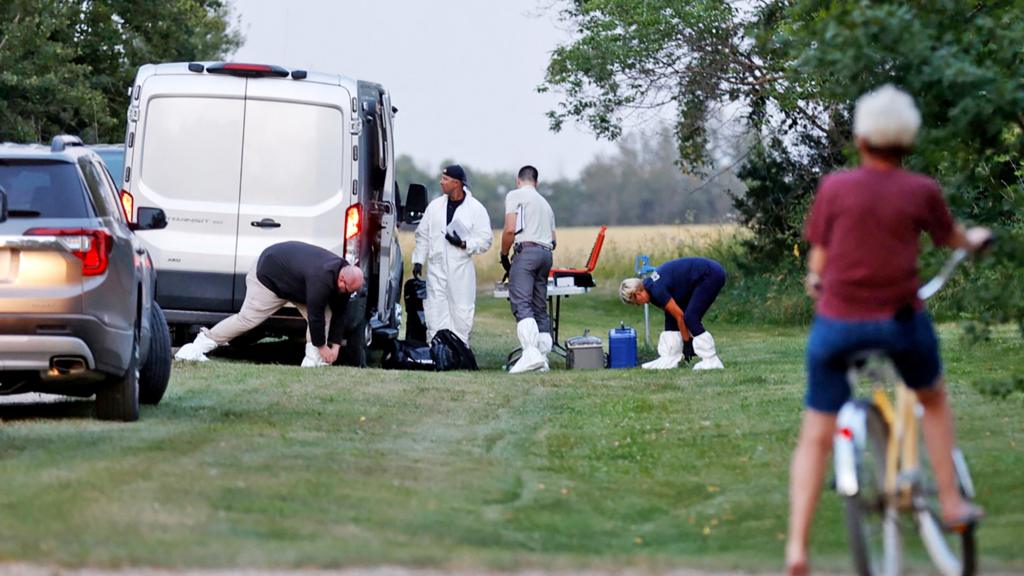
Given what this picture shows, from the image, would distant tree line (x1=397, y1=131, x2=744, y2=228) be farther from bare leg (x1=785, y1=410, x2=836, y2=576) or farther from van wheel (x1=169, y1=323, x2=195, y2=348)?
bare leg (x1=785, y1=410, x2=836, y2=576)

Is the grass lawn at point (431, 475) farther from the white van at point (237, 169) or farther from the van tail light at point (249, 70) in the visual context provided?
the van tail light at point (249, 70)

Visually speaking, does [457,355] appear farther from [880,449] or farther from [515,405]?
[880,449]

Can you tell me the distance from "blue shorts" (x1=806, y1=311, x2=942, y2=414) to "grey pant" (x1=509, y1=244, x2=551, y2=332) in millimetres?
11710

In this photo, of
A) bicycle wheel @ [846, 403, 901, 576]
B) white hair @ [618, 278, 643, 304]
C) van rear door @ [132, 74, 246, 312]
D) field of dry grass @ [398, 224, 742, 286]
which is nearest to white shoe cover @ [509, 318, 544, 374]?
white hair @ [618, 278, 643, 304]

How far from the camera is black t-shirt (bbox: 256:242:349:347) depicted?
15469mm

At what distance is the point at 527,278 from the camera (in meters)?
18.1

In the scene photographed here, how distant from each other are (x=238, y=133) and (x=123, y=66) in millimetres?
→ 23300

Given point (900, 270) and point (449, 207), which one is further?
point (449, 207)

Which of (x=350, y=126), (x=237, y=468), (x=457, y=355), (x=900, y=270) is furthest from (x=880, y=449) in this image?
(x=457, y=355)

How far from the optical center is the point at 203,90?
16.3 m

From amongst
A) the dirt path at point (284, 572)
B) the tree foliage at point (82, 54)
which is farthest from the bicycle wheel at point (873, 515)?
the tree foliage at point (82, 54)

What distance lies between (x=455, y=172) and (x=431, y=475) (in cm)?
895

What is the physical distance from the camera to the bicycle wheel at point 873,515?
20.0 feet

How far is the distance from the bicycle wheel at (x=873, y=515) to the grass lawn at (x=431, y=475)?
71 cm
